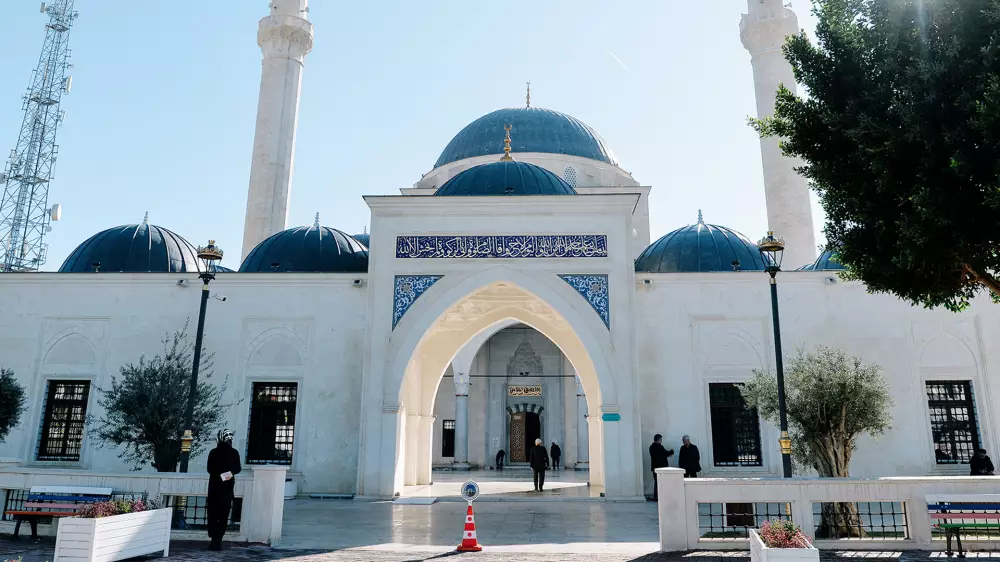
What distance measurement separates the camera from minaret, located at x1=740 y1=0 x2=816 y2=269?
1695 centimetres

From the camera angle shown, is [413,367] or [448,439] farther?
[448,439]

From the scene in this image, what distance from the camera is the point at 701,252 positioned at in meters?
13.5

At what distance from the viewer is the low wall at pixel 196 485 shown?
21.7 feet

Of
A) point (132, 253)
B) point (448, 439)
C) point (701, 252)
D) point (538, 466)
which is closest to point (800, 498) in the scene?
point (538, 466)

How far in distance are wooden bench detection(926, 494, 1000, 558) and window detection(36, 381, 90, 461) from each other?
1242 cm

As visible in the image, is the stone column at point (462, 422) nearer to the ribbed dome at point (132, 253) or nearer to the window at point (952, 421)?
the ribbed dome at point (132, 253)

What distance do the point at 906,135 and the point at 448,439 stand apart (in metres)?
17.5

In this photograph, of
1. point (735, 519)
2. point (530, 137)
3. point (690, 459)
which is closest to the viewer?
point (735, 519)

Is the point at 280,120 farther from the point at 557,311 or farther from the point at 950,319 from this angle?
the point at 950,319

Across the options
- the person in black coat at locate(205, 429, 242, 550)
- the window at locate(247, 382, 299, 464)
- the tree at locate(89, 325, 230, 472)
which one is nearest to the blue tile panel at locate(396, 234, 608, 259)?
the window at locate(247, 382, 299, 464)

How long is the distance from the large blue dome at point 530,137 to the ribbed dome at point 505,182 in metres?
6.38

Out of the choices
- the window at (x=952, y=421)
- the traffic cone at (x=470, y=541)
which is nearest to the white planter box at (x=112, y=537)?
the traffic cone at (x=470, y=541)

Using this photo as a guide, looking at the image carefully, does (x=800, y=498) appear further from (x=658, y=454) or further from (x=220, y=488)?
(x=220, y=488)

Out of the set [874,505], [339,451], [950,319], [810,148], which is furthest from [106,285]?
[950,319]
